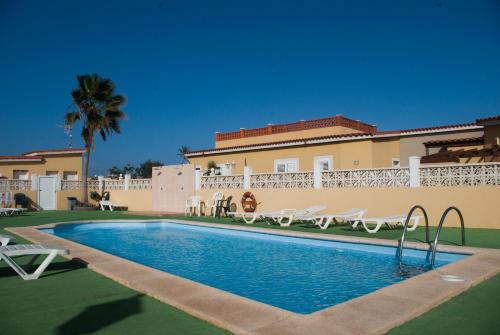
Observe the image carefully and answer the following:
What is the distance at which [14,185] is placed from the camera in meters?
22.9

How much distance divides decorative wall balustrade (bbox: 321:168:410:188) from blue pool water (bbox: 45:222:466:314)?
4.18 meters

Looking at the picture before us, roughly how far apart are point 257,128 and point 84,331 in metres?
24.3

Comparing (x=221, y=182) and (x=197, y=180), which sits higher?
(x=197, y=180)

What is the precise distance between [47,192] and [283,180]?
16.1 metres

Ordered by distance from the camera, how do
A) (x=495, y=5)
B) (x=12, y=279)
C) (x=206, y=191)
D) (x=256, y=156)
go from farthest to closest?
(x=256, y=156), (x=206, y=191), (x=495, y=5), (x=12, y=279)

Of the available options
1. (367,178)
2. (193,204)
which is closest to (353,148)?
(367,178)

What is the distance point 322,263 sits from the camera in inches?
324

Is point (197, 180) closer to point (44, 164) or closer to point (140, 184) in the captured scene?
point (140, 184)

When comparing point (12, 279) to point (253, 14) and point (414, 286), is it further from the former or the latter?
point (253, 14)

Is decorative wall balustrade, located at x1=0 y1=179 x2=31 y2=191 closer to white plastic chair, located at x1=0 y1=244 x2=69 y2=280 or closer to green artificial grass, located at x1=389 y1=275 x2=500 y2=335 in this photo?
white plastic chair, located at x1=0 y1=244 x2=69 y2=280

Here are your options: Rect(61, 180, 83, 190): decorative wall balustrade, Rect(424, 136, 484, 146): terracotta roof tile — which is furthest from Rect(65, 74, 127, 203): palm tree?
Rect(424, 136, 484, 146): terracotta roof tile

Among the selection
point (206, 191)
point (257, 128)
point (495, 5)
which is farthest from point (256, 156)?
point (495, 5)

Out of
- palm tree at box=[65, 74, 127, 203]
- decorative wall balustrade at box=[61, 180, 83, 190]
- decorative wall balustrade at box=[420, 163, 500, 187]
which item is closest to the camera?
decorative wall balustrade at box=[420, 163, 500, 187]

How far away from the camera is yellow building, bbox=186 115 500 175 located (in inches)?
669
